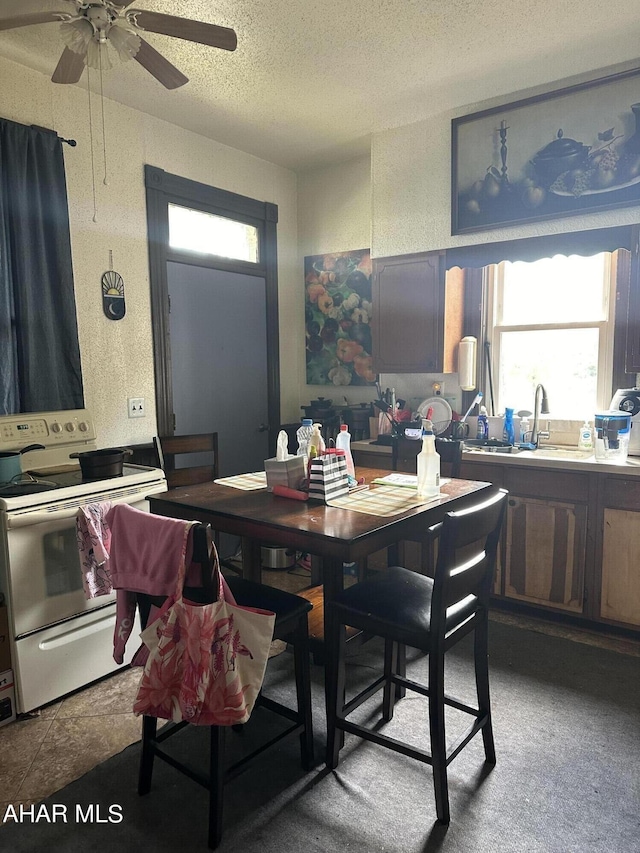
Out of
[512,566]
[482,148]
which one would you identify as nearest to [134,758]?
[512,566]

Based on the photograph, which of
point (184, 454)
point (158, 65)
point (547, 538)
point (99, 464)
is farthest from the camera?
point (184, 454)

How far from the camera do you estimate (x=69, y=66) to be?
215cm

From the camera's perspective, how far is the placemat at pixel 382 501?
6.36 ft

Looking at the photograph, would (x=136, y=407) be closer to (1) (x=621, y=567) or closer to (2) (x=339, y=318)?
(2) (x=339, y=318)

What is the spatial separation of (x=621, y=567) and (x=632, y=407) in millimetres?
831

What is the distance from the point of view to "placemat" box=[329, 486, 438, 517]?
1939 mm

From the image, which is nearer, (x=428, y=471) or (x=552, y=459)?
(x=428, y=471)

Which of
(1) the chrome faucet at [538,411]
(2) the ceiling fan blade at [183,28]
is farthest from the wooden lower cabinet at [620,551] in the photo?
(2) the ceiling fan blade at [183,28]

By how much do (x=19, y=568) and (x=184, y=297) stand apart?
196 centimetres

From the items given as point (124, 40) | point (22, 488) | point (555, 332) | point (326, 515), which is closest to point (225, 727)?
point (326, 515)

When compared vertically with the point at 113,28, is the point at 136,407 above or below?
below

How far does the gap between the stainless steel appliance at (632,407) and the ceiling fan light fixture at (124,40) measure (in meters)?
2.71

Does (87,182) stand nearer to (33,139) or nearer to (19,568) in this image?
(33,139)

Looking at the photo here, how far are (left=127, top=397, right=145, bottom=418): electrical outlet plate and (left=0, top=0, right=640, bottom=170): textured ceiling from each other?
1.64 m
